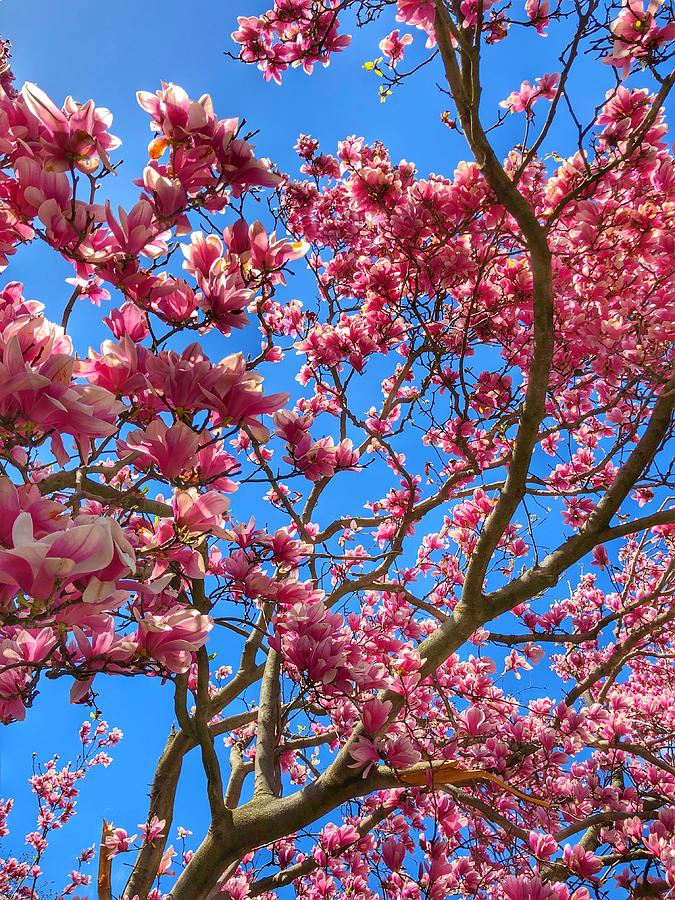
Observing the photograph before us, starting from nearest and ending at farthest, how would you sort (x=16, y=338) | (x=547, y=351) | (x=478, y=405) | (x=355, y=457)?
(x=16, y=338), (x=355, y=457), (x=547, y=351), (x=478, y=405)

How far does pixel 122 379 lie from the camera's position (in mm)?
1539

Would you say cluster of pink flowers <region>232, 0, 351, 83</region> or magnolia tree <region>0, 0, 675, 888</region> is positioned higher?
cluster of pink flowers <region>232, 0, 351, 83</region>

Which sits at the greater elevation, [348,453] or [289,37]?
[289,37]

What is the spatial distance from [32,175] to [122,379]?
57 centimetres

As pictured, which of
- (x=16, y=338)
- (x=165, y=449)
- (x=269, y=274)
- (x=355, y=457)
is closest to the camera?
(x=16, y=338)

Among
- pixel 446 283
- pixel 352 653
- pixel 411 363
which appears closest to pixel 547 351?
pixel 446 283

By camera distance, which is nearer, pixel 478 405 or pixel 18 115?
pixel 18 115

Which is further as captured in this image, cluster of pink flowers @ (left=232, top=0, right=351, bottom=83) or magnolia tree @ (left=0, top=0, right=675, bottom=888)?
cluster of pink flowers @ (left=232, top=0, right=351, bottom=83)

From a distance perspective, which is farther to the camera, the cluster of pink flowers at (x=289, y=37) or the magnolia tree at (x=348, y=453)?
the cluster of pink flowers at (x=289, y=37)

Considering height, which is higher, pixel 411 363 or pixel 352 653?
pixel 411 363

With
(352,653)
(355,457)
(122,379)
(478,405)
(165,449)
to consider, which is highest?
(478,405)

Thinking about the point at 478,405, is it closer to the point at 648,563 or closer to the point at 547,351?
the point at 547,351

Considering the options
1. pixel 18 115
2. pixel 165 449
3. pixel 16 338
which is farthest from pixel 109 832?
pixel 18 115

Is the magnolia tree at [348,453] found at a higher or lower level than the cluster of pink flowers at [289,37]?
lower
